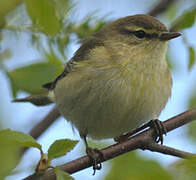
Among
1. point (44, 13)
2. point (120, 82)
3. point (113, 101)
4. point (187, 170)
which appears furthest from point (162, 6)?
point (187, 170)

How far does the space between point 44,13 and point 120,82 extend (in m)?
1.65

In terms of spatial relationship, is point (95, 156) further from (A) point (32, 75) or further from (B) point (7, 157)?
(B) point (7, 157)

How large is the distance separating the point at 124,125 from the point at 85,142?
53 cm

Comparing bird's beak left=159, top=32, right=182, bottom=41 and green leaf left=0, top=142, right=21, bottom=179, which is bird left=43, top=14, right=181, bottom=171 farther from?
green leaf left=0, top=142, right=21, bottom=179

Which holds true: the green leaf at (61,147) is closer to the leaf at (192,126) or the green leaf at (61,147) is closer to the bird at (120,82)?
the leaf at (192,126)

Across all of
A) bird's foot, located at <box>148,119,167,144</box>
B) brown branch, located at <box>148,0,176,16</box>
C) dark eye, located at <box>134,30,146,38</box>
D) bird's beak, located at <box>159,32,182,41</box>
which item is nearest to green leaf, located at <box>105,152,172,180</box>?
bird's foot, located at <box>148,119,167,144</box>

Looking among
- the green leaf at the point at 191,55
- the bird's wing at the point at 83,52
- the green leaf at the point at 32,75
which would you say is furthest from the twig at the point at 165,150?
the bird's wing at the point at 83,52

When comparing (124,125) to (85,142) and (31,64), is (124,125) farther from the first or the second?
(31,64)

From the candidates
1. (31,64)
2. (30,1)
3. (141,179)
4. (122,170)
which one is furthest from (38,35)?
(141,179)

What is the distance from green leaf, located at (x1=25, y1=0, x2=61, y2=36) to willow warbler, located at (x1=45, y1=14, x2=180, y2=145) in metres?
1.46

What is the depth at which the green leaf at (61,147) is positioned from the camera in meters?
1.77

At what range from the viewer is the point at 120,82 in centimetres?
337

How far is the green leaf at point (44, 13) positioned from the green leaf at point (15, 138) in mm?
656

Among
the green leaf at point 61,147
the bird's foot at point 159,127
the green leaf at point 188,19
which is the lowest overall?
the bird's foot at point 159,127
